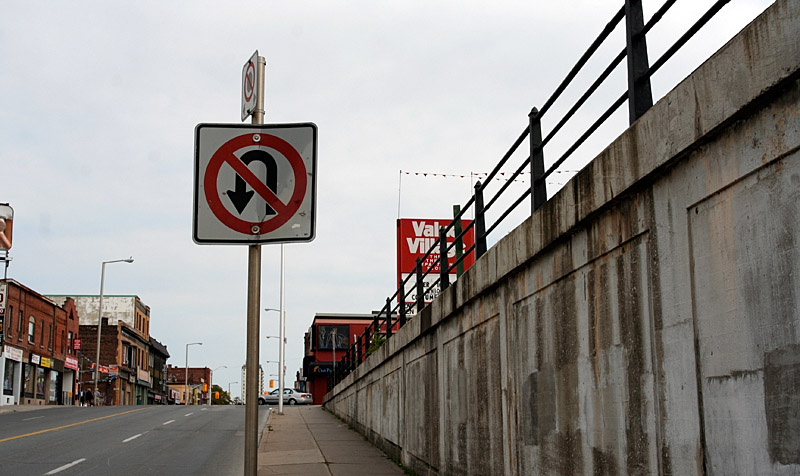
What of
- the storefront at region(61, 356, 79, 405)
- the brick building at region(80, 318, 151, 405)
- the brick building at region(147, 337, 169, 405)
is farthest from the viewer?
the brick building at region(147, 337, 169, 405)

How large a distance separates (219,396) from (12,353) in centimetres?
12308

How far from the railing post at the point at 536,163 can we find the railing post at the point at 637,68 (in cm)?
219

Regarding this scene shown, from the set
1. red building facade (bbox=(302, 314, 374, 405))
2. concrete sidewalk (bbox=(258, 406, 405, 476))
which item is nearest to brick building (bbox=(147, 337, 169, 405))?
red building facade (bbox=(302, 314, 374, 405))

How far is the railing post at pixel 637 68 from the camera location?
552 cm

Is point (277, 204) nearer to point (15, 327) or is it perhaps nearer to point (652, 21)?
point (652, 21)

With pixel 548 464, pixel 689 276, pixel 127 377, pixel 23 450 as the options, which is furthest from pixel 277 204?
pixel 127 377

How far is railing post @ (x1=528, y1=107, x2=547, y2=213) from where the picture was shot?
777 centimetres

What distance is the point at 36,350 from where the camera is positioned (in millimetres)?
51156

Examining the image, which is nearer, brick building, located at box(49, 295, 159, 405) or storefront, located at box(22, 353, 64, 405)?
storefront, located at box(22, 353, 64, 405)

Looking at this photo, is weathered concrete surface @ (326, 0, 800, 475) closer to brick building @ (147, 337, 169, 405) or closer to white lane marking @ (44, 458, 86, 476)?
white lane marking @ (44, 458, 86, 476)

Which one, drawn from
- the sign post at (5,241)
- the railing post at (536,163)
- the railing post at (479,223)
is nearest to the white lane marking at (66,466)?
the railing post at (479,223)

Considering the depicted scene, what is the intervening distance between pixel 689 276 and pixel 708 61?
1.16m

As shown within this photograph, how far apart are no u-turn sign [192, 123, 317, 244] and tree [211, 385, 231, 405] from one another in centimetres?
15982

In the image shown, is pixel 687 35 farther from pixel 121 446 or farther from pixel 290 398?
pixel 290 398
